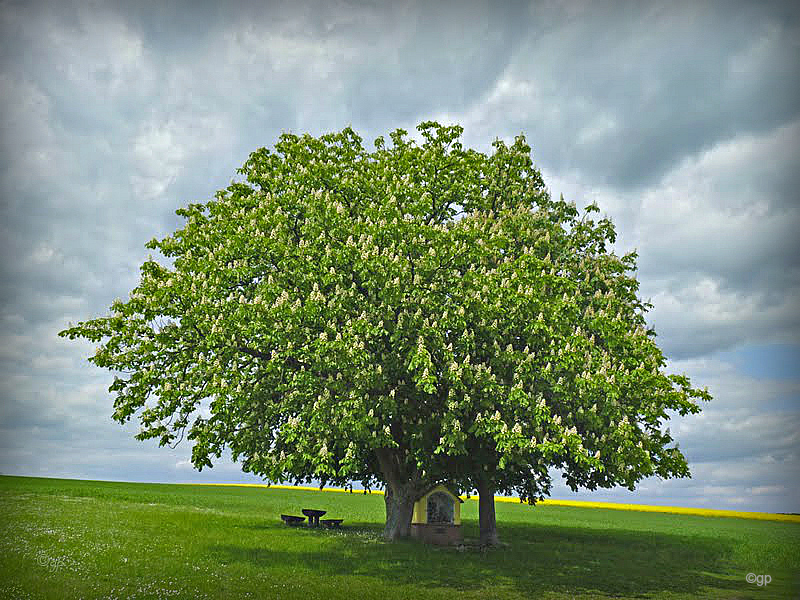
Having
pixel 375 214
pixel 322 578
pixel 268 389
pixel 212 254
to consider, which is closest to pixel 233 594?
pixel 322 578

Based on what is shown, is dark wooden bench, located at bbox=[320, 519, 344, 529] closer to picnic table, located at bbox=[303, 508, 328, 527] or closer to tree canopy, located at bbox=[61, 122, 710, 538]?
picnic table, located at bbox=[303, 508, 328, 527]

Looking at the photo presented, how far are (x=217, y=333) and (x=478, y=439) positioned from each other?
39.2 ft

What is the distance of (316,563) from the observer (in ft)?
81.7

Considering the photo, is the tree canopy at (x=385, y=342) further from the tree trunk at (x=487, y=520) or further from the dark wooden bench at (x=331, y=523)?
the dark wooden bench at (x=331, y=523)

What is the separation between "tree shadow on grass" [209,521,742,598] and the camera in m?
23.4

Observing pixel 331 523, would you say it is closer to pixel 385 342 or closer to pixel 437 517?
pixel 437 517

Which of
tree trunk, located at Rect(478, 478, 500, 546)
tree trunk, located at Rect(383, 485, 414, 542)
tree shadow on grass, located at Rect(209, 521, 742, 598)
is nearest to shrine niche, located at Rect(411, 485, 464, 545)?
tree trunk, located at Rect(383, 485, 414, 542)

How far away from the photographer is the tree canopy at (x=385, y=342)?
23.1 m

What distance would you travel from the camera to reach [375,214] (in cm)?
2592

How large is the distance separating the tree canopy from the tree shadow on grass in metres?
3.59

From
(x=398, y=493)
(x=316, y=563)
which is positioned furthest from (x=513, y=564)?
(x=316, y=563)

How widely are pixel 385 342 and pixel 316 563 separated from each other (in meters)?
9.28

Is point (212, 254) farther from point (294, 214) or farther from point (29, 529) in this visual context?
point (29, 529)

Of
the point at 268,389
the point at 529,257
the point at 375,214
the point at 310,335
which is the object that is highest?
the point at 375,214
